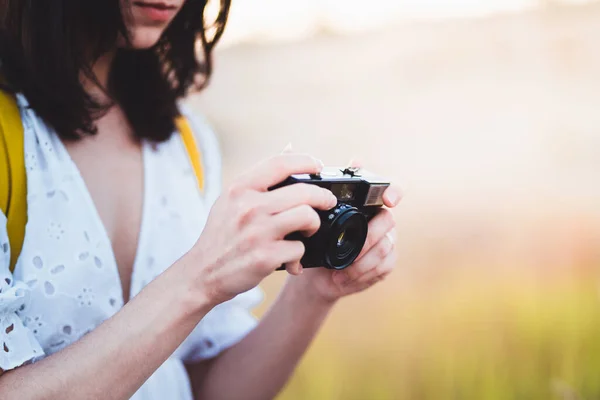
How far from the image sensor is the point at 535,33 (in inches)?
46.6

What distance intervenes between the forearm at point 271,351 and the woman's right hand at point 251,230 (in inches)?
9.7

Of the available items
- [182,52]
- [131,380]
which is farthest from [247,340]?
[182,52]

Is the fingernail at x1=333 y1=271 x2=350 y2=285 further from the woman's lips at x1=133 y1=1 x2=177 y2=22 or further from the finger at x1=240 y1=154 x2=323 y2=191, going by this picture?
the woman's lips at x1=133 y1=1 x2=177 y2=22

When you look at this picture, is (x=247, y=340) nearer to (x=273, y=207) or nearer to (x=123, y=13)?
(x=273, y=207)

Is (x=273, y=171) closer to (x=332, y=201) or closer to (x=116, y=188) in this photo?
(x=332, y=201)

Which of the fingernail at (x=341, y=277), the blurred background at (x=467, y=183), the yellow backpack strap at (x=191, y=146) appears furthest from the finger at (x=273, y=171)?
the blurred background at (x=467, y=183)

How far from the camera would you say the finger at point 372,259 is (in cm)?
71

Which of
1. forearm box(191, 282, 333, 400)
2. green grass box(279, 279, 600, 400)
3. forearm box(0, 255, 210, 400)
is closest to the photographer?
forearm box(0, 255, 210, 400)

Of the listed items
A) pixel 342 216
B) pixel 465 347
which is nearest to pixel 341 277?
pixel 342 216

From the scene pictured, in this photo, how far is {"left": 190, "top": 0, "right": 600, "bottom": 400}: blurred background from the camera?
1.17m

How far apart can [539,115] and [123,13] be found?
827 mm

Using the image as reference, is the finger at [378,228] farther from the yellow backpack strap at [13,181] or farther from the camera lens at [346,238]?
the yellow backpack strap at [13,181]

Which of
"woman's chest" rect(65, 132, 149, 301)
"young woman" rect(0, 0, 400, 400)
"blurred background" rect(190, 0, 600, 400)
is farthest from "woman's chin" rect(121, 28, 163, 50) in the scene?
"blurred background" rect(190, 0, 600, 400)

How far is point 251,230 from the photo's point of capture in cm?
54
